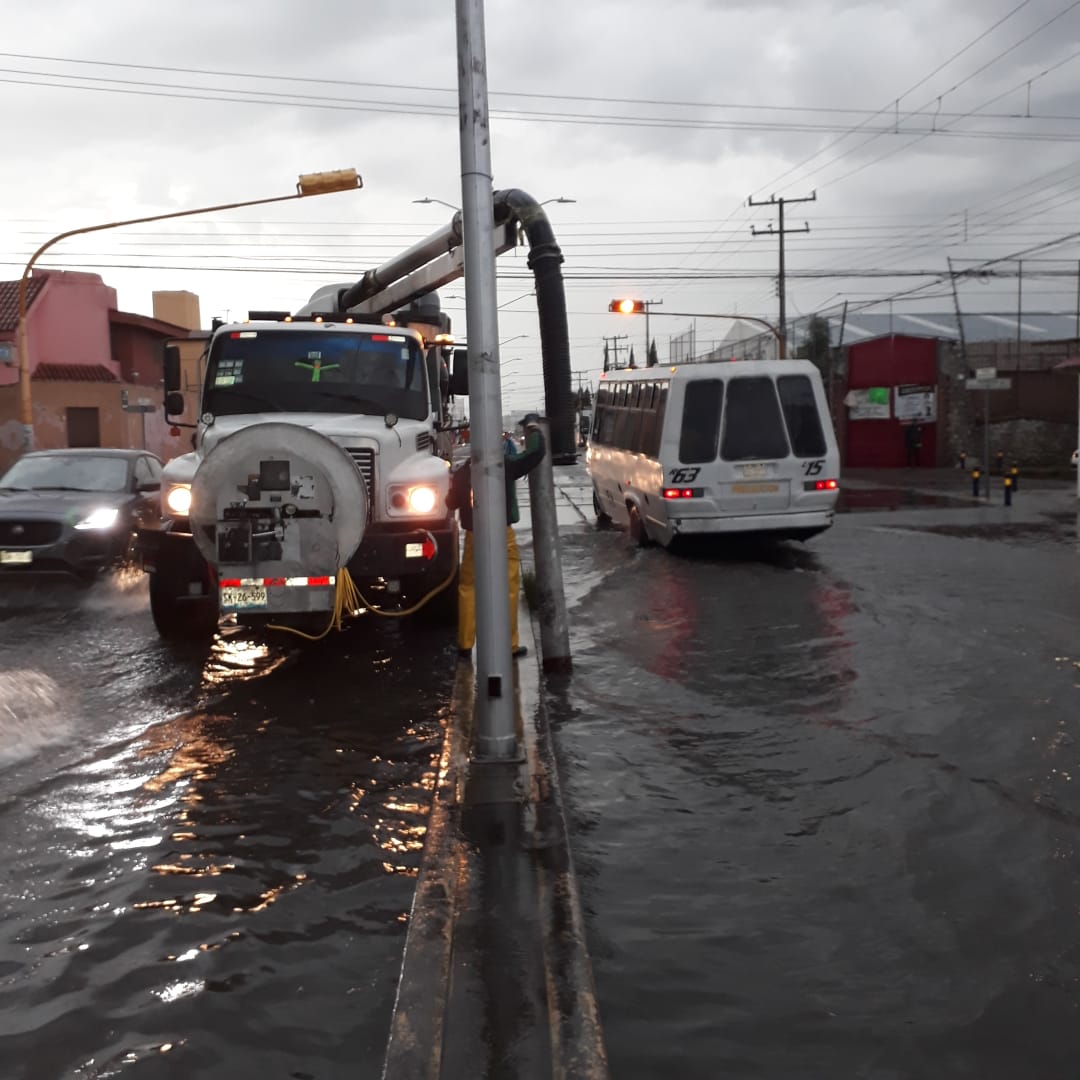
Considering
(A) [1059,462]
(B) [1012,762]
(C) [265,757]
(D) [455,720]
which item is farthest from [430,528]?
(A) [1059,462]

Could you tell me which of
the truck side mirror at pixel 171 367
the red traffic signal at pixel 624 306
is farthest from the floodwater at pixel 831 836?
the red traffic signal at pixel 624 306

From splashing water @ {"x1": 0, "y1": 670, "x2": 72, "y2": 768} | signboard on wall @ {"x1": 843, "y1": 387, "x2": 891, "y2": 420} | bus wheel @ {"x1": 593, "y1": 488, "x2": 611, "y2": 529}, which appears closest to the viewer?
splashing water @ {"x1": 0, "y1": 670, "x2": 72, "y2": 768}

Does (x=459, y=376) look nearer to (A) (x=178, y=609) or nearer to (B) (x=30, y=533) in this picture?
(A) (x=178, y=609)

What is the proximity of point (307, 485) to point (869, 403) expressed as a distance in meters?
38.3

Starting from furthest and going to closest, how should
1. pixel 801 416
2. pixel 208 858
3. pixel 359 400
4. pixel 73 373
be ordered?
pixel 73 373, pixel 801 416, pixel 359 400, pixel 208 858

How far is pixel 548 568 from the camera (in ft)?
30.8

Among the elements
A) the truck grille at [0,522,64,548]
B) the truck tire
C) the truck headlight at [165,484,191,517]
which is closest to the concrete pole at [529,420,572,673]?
the truck tire

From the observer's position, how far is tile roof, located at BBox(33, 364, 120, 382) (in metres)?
42.9

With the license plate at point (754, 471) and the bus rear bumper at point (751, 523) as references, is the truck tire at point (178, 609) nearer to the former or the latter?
the bus rear bumper at point (751, 523)

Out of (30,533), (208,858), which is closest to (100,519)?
(30,533)

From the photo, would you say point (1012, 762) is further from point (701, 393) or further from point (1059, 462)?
point (1059, 462)

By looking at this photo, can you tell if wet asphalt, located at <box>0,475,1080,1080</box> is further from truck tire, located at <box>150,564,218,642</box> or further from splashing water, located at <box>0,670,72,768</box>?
truck tire, located at <box>150,564,218,642</box>

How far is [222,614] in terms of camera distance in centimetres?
877

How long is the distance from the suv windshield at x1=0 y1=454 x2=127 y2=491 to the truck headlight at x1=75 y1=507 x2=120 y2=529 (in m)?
0.96
